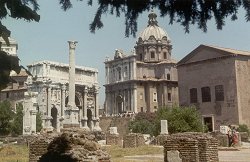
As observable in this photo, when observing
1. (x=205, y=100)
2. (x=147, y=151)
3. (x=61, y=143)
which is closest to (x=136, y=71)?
(x=205, y=100)

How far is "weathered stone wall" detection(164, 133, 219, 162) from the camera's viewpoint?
1147 cm

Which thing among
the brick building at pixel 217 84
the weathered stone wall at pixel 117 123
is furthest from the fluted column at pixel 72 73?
the weathered stone wall at pixel 117 123

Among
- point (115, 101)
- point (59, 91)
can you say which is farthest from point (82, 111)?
point (115, 101)

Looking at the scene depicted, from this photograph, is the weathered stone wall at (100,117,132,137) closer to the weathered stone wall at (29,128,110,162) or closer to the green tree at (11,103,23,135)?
the green tree at (11,103,23,135)

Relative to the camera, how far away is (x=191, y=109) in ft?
107

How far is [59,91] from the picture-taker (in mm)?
63906

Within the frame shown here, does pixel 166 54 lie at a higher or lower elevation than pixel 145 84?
higher

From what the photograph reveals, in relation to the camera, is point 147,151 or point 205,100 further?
point 205,100

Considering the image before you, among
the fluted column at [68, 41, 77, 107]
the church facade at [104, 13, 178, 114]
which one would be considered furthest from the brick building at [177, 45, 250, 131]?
the church facade at [104, 13, 178, 114]

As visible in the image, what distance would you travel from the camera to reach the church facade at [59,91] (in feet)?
202

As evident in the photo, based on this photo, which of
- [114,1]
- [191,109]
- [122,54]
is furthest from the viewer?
[122,54]

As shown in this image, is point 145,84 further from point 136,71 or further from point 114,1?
point 114,1

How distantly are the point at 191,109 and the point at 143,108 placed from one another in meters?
39.1

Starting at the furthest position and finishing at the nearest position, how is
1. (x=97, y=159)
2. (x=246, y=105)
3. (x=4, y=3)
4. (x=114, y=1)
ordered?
(x=246, y=105) → (x=97, y=159) → (x=4, y=3) → (x=114, y=1)
